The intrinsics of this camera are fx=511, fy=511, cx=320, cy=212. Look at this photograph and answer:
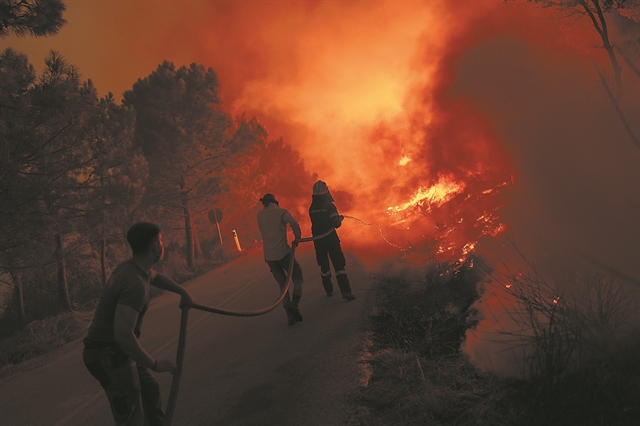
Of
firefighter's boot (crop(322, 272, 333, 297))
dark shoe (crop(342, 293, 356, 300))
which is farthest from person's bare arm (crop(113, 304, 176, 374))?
firefighter's boot (crop(322, 272, 333, 297))

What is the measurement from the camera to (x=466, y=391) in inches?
168

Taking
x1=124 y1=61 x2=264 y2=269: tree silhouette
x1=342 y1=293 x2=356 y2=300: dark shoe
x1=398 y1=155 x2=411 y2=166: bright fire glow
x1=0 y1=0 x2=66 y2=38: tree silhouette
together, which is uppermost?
x1=124 y1=61 x2=264 y2=269: tree silhouette

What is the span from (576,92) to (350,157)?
657 inches

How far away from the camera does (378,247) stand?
17094 mm

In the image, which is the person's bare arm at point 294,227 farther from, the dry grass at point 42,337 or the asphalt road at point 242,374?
the dry grass at point 42,337

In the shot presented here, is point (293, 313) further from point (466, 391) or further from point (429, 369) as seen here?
point (466, 391)

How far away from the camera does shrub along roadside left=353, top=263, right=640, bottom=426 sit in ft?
12.3

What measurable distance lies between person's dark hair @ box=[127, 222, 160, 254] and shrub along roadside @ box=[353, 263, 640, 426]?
84.6 inches

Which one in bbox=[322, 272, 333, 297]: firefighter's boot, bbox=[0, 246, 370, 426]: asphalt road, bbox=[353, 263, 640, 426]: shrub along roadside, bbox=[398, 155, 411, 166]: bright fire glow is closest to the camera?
bbox=[353, 263, 640, 426]: shrub along roadside

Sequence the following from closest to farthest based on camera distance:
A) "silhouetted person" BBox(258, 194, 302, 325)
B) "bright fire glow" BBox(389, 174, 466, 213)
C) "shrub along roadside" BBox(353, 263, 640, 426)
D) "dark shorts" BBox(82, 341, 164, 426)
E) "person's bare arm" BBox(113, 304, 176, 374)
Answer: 1. "person's bare arm" BBox(113, 304, 176, 374)
2. "dark shorts" BBox(82, 341, 164, 426)
3. "shrub along roadside" BBox(353, 263, 640, 426)
4. "silhouetted person" BBox(258, 194, 302, 325)
5. "bright fire glow" BBox(389, 174, 466, 213)

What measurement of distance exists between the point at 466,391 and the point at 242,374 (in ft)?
8.61

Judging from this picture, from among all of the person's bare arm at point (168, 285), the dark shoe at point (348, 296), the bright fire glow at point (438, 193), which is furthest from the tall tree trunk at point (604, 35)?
the person's bare arm at point (168, 285)

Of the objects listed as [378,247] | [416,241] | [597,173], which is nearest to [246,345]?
[597,173]

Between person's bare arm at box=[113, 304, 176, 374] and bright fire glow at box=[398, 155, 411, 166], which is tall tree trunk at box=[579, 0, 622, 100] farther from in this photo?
person's bare arm at box=[113, 304, 176, 374]
